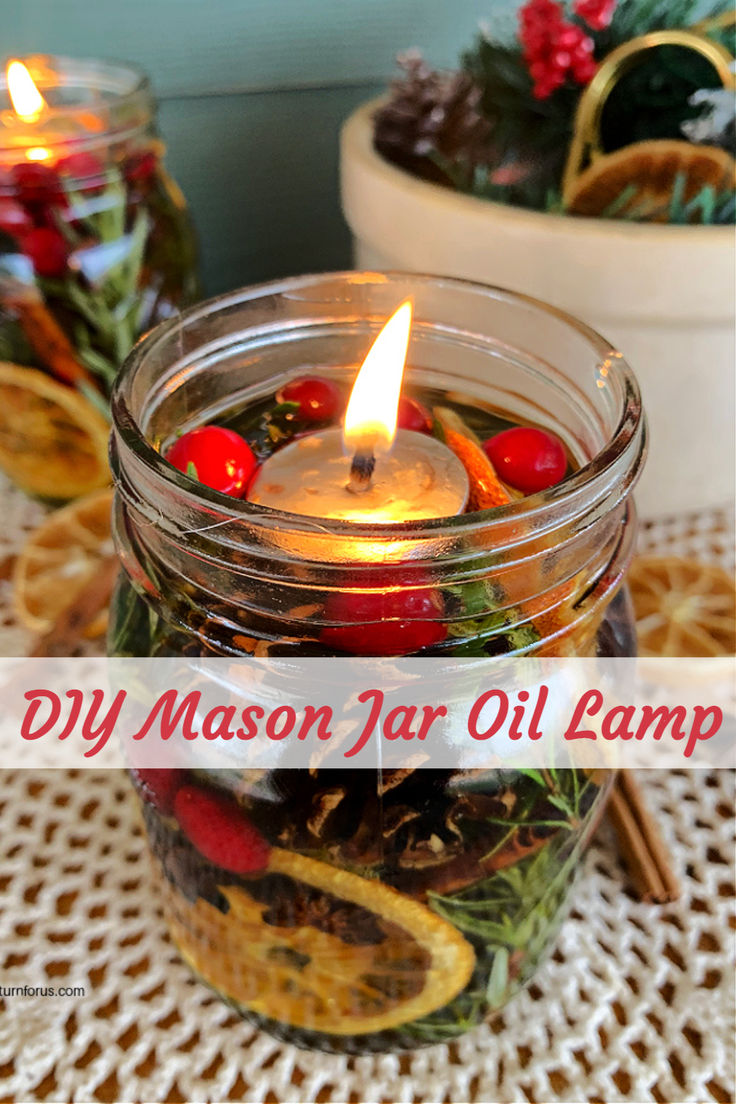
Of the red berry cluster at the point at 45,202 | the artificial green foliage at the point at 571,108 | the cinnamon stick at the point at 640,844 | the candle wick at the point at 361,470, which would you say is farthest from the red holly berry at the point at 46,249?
the cinnamon stick at the point at 640,844

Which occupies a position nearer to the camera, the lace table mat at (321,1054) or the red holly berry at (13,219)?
the lace table mat at (321,1054)

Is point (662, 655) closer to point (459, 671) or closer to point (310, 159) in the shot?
point (459, 671)

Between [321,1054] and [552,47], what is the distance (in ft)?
1.78

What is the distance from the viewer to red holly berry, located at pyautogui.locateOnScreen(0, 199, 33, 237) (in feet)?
1.96

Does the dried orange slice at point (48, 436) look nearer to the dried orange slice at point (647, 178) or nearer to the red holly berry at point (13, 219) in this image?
the red holly berry at point (13, 219)

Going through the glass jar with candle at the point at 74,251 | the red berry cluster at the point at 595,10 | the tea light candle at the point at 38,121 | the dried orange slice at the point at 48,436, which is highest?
the red berry cluster at the point at 595,10

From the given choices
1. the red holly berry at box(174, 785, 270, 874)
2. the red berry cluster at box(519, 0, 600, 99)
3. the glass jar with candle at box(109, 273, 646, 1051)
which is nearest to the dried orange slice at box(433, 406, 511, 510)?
the glass jar with candle at box(109, 273, 646, 1051)

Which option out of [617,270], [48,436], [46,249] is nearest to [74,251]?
[46,249]

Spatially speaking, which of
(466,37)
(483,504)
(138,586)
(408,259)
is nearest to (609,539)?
(483,504)

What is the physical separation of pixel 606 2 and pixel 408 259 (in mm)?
181

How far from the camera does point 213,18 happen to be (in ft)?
2.34

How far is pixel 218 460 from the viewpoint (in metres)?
0.38

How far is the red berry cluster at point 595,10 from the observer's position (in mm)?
535

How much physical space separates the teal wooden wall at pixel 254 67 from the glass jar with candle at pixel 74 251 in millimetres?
65
